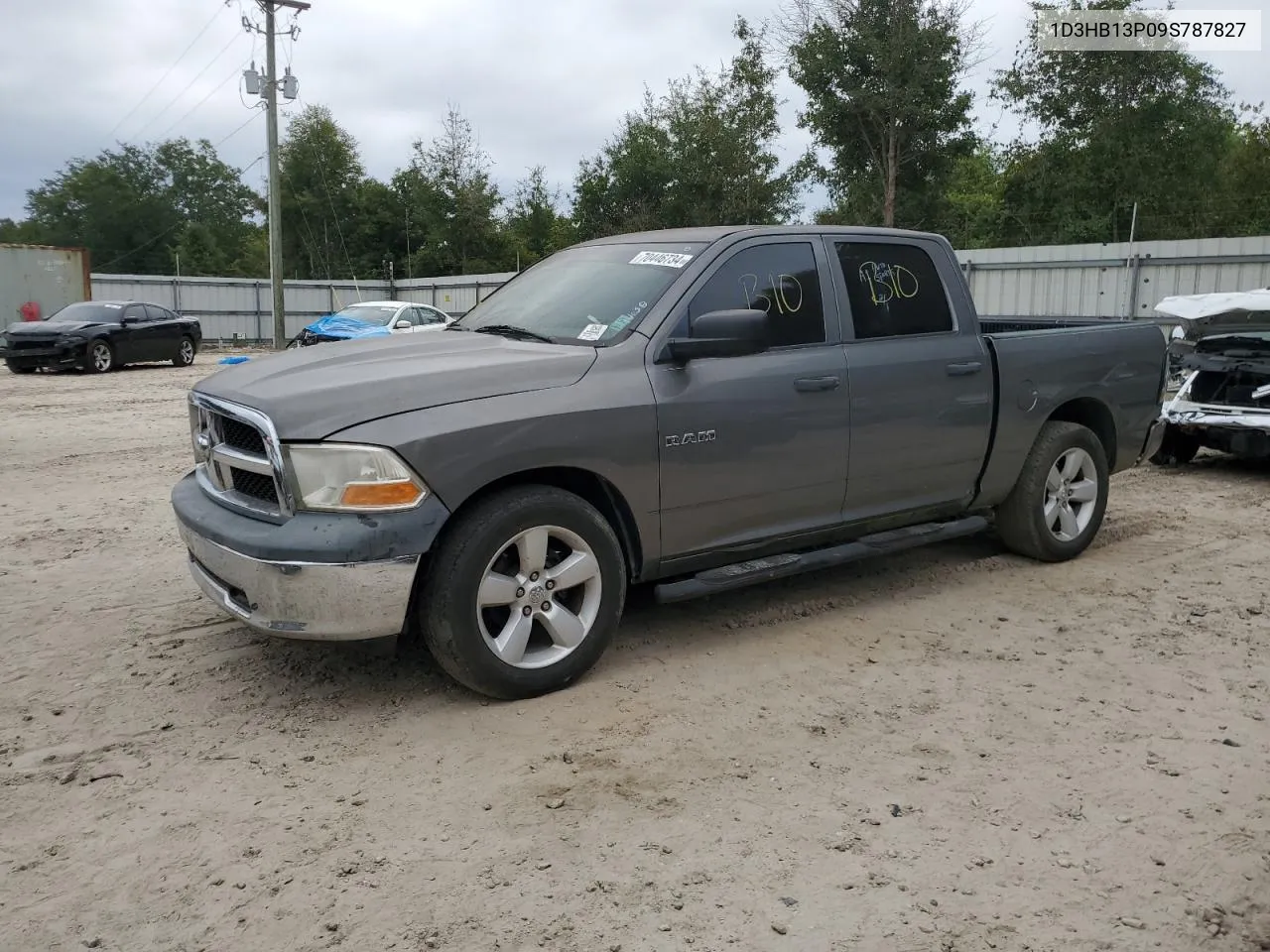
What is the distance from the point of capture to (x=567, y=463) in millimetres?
4102

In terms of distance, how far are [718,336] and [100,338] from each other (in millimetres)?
19069

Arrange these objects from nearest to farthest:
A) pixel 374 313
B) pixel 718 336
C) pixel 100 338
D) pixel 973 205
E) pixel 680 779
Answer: pixel 680 779, pixel 718 336, pixel 100 338, pixel 374 313, pixel 973 205

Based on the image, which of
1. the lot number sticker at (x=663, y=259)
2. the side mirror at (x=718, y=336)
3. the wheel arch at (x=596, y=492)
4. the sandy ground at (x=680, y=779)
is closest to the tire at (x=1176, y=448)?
the sandy ground at (x=680, y=779)

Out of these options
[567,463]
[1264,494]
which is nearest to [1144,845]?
[567,463]

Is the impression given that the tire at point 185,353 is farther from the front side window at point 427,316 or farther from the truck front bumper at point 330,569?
the truck front bumper at point 330,569

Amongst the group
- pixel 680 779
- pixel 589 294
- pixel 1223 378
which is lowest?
pixel 680 779

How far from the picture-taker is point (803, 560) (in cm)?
484

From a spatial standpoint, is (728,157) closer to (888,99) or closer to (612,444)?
(888,99)

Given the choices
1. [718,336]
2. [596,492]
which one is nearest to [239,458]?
[596,492]

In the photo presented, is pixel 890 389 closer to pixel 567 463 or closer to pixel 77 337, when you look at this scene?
pixel 567 463

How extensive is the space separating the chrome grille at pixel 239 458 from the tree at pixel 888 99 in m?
23.3

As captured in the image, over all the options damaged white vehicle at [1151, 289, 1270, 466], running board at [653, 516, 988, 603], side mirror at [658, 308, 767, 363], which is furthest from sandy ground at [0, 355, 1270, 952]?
damaged white vehicle at [1151, 289, 1270, 466]

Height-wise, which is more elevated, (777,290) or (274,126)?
(274,126)

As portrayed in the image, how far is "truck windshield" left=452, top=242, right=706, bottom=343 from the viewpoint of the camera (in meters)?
4.61
